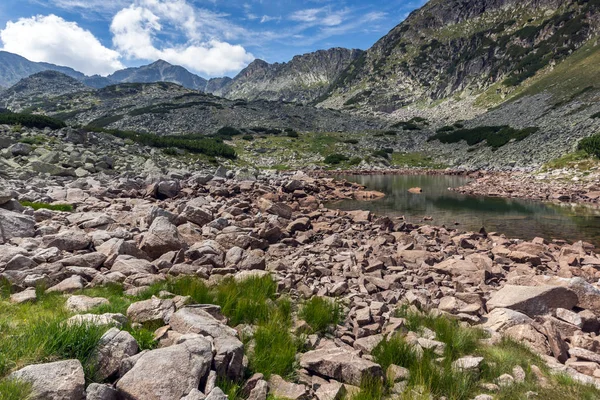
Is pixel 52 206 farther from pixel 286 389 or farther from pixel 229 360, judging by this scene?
pixel 286 389

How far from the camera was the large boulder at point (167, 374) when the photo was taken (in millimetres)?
3869

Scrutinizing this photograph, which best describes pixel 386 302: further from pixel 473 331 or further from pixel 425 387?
pixel 425 387

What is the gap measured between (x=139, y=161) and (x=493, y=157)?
201ft

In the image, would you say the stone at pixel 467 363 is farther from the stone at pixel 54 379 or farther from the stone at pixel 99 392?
the stone at pixel 54 379

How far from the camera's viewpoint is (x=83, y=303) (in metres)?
6.18

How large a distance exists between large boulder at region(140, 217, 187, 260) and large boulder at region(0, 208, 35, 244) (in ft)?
13.8

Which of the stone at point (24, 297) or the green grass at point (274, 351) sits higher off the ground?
the stone at point (24, 297)

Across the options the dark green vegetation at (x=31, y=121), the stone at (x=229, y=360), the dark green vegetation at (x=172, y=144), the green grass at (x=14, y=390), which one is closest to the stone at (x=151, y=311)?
the stone at (x=229, y=360)

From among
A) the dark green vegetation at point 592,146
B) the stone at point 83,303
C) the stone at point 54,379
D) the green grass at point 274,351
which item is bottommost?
the green grass at point 274,351

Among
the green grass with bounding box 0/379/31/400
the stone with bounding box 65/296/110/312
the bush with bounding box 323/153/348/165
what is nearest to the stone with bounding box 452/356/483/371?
the green grass with bounding box 0/379/31/400

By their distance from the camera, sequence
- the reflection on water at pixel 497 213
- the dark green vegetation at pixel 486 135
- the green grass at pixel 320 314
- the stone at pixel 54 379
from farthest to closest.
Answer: the dark green vegetation at pixel 486 135 < the reflection on water at pixel 497 213 < the green grass at pixel 320 314 < the stone at pixel 54 379

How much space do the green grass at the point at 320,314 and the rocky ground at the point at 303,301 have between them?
0.12 meters

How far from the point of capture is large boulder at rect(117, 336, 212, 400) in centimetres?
387

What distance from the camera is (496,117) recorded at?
92.2m
